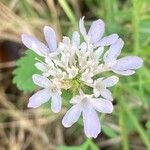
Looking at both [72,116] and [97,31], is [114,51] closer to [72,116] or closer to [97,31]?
[97,31]

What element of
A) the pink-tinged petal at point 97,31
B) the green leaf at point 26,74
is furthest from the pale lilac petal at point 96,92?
the green leaf at point 26,74

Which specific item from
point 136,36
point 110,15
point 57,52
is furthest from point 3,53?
point 57,52

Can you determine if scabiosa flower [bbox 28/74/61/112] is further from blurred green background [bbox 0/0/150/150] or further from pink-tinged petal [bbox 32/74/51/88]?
blurred green background [bbox 0/0/150/150]

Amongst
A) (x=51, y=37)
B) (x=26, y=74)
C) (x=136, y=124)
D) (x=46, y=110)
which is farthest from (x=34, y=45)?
(x=46, y=110)

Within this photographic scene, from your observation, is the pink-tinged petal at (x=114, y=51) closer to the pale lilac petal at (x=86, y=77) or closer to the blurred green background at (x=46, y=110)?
the pale lilac petal at (x=86, y=77)

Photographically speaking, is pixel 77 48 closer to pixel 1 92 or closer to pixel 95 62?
pixel 95 62

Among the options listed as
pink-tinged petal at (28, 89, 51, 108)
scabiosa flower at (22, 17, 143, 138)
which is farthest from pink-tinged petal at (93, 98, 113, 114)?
pink-tinged petal at (28, 89, 51, 108)

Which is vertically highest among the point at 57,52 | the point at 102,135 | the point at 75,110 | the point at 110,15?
the point at 110,15
